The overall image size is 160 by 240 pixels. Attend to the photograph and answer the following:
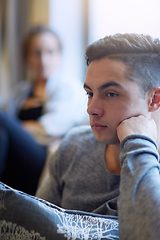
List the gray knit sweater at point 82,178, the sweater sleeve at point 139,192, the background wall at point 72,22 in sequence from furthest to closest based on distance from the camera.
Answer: the background wall at point 72,22 < the gray knit sweater at point 82,178 < the sweater sleeve at point 139,192

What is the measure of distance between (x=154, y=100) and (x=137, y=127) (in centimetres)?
14

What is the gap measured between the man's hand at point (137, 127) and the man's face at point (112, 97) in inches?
1.3

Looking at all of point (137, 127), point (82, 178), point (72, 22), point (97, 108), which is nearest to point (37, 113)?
point (72, 22)

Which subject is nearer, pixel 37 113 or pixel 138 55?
pixel 138 55

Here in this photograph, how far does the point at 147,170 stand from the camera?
0.56 meters

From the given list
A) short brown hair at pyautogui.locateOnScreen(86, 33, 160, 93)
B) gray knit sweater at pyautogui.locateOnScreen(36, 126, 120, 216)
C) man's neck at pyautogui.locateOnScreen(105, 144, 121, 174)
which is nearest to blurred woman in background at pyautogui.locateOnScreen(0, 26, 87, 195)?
gray knit sweater at pyautogui.locateOnScreen(36, 126, 120, 216)

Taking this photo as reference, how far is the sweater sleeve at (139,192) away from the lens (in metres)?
0.49

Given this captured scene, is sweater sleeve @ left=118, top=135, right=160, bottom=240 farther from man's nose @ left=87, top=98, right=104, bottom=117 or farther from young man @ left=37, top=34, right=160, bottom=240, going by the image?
man's nose @ left=87, top=98, right=104, bottom=117

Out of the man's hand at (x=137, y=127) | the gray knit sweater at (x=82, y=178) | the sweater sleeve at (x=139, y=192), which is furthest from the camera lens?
the gray knit sweater at (x=82, y=178)

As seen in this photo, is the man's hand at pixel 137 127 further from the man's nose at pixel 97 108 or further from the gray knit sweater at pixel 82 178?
the gray knit sweater at pixel 82 178

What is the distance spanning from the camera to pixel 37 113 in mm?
2016

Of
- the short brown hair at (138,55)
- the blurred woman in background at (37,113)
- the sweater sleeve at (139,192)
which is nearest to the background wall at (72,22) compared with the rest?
the blurred woman in background at (37,113)

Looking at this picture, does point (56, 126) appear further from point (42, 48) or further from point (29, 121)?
point (42, 48)

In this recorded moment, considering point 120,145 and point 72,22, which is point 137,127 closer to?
point 120,145
